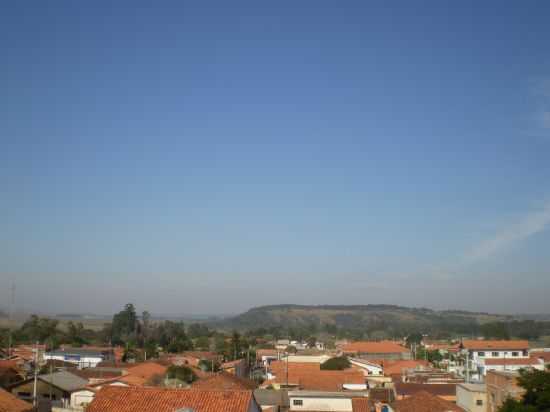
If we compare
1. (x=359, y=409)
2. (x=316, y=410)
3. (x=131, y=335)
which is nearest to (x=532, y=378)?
(x=359, y=409)

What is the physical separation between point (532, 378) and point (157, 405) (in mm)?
17480

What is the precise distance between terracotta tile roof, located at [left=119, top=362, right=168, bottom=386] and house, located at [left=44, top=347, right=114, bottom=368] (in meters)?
18.8

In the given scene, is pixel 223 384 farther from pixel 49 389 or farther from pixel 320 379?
pixel 320 379

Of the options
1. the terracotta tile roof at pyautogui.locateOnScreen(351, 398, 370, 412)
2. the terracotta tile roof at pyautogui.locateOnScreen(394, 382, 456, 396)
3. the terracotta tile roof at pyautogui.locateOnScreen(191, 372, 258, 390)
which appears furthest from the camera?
the terracotta tile roof at pyautogui.locateOnScreen(394, 382, 456, 396)

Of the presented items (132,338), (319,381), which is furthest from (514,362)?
(132,338)

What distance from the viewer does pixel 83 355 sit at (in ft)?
250

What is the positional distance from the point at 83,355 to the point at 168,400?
55.2 metres

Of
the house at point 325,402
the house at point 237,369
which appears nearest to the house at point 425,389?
the house at point 325,402

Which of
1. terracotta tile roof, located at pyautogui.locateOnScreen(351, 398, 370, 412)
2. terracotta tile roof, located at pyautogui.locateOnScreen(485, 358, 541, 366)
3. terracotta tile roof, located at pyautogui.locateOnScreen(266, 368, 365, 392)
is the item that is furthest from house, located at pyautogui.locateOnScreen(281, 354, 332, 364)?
terracotta tile roof, located at pyautogui.locateOnScreen(351, 398, 370, 412)

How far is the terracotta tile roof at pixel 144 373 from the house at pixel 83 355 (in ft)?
61.8

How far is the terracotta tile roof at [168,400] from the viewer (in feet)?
79.8

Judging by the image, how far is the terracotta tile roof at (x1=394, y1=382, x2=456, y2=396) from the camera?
46750mm

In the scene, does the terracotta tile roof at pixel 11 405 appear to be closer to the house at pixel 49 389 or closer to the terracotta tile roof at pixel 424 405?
the house at pixel 49 389

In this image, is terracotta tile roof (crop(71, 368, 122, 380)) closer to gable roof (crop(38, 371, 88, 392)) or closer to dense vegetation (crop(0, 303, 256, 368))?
gable roof (crop(38, 371, 88, 392))
